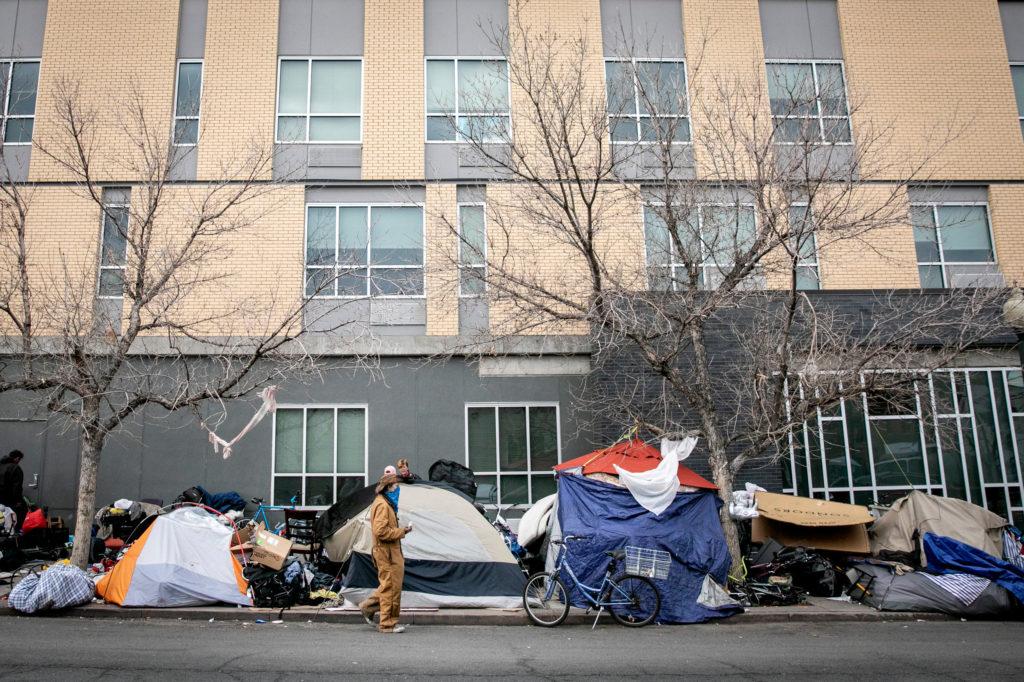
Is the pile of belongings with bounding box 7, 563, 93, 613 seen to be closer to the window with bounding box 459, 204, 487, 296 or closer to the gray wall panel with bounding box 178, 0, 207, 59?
the window with bounding box 459, 204, 487, 296

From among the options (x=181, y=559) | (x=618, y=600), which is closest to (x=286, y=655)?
(x=181, y=559)

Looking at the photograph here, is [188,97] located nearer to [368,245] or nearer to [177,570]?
[368,245]

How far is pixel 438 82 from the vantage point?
679 inches

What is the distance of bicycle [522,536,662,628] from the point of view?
10.3 m

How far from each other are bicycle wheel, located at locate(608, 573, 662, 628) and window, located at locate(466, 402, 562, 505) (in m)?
5.21

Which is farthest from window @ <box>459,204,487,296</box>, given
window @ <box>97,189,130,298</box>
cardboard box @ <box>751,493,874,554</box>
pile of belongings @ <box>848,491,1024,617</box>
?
pile of belongings @ <box>848,491,1024,617</box>

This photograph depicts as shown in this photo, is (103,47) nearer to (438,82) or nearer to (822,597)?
(438,82)

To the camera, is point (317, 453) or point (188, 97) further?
point (188, 97)

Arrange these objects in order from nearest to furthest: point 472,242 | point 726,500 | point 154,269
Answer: point 726,500
point 154,269
point 472,242

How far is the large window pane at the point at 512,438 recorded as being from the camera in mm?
15594

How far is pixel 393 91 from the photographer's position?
16922 mm

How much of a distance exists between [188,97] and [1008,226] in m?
17.9

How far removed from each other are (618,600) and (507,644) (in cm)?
192

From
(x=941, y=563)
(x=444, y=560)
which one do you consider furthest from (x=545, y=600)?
(x=941, y=563)
